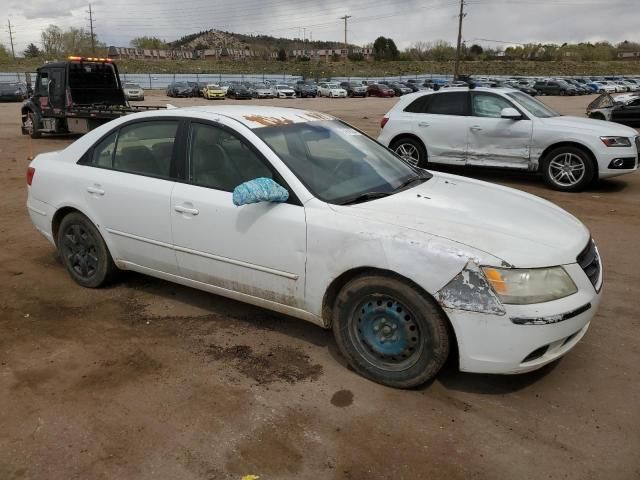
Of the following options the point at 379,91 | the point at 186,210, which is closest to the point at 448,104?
the point at 186,210

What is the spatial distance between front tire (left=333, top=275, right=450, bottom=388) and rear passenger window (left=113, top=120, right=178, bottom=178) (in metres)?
1.74

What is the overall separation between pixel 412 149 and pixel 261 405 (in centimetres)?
803

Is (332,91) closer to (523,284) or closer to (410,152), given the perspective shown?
(410,152)

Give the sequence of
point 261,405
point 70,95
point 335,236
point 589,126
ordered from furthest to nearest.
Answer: point 70,95
point 589,126
point 335,236
point 261,405

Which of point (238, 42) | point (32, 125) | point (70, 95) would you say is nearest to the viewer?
point (70, 95)

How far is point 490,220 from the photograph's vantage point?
10.9 ft

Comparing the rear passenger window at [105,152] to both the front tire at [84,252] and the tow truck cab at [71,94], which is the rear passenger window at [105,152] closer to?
the front tire at [84,252]

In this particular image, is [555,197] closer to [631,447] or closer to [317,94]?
[631,447]

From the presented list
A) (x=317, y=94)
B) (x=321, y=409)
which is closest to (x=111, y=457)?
(x=321, y=409)

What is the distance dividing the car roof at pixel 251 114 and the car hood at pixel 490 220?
101 centimetres

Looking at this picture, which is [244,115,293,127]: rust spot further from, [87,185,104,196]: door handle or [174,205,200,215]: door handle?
[87,185,104,196]: door handle

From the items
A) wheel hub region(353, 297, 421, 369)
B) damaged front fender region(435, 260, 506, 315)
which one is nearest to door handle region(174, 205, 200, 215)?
wheel hub region(353, 297, 421, 369)

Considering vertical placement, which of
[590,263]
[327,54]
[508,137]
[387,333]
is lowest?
[387,333]

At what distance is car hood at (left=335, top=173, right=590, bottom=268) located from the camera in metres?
2.99
